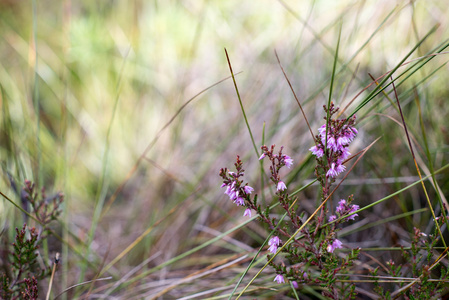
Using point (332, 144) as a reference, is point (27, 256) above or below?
above

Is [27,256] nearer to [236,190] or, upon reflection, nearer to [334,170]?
[236,190]

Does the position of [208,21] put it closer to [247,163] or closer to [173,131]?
[173,131]

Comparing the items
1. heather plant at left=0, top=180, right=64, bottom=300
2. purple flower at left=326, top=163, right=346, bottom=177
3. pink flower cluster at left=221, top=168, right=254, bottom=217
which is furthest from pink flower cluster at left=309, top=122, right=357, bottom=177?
heather plant at left=0, top=180, right=64, bottom=300

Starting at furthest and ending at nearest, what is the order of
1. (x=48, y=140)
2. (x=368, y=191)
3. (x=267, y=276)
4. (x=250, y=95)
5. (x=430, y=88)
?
(x=48, y=140) → (x=250, y=95) → (x=430, y=88) → (x=368, y=191) → (x=267, y=276)

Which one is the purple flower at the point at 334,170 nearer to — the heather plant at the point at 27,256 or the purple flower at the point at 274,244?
the purple flower at the point at 274,244

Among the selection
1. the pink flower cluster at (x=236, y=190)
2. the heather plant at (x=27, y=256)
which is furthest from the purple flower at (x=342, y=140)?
the heather plant at (x=27, y=256)

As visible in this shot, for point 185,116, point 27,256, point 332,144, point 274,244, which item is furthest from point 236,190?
point 185,116

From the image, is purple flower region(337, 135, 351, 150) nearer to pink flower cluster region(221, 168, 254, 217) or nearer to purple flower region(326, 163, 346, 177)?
purple flower region(326, 163, 346, 177)

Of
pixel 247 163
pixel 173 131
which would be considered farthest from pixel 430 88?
pixel 173 131
